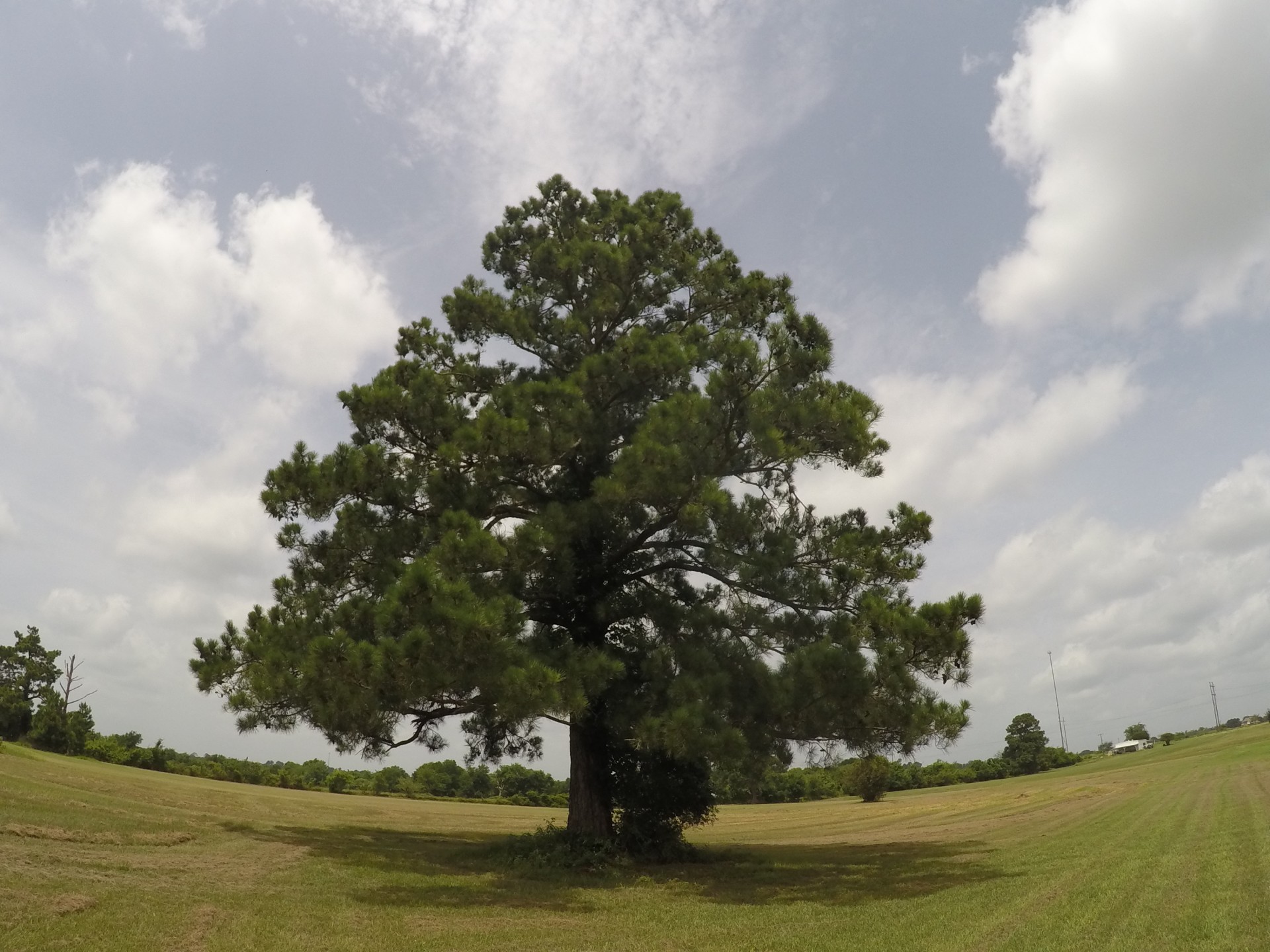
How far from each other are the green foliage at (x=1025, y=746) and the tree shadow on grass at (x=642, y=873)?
6907 centimetres

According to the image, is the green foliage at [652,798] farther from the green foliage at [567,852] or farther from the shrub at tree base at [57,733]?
the shrub at tree base at [57,733]

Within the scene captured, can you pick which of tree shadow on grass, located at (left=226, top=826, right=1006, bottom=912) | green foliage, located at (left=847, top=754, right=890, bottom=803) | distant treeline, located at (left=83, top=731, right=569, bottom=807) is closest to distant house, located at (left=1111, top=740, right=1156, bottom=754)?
green foliage, located at (left=847, top=754, right=890, bottom=803)

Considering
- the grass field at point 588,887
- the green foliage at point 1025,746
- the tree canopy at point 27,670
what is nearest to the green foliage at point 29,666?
the tree canopy at point 27,670

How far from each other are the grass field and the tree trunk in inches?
57.2

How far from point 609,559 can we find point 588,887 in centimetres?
586

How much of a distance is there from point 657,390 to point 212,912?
36.5ft

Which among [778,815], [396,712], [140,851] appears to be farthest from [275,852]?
[778,815]

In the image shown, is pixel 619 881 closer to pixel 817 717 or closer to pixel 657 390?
pixel 817 717

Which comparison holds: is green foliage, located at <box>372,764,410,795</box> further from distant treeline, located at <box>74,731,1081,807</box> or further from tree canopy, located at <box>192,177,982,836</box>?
tree canopy, located at <box>192,177,982,836</box>

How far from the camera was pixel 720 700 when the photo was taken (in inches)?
547

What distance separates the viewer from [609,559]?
1628 cm

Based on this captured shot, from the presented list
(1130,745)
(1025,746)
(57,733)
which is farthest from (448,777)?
(1130,745)

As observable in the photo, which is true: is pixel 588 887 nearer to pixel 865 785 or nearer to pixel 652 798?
pixel 652 798

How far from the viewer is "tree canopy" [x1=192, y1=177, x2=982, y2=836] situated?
12.9 meters
